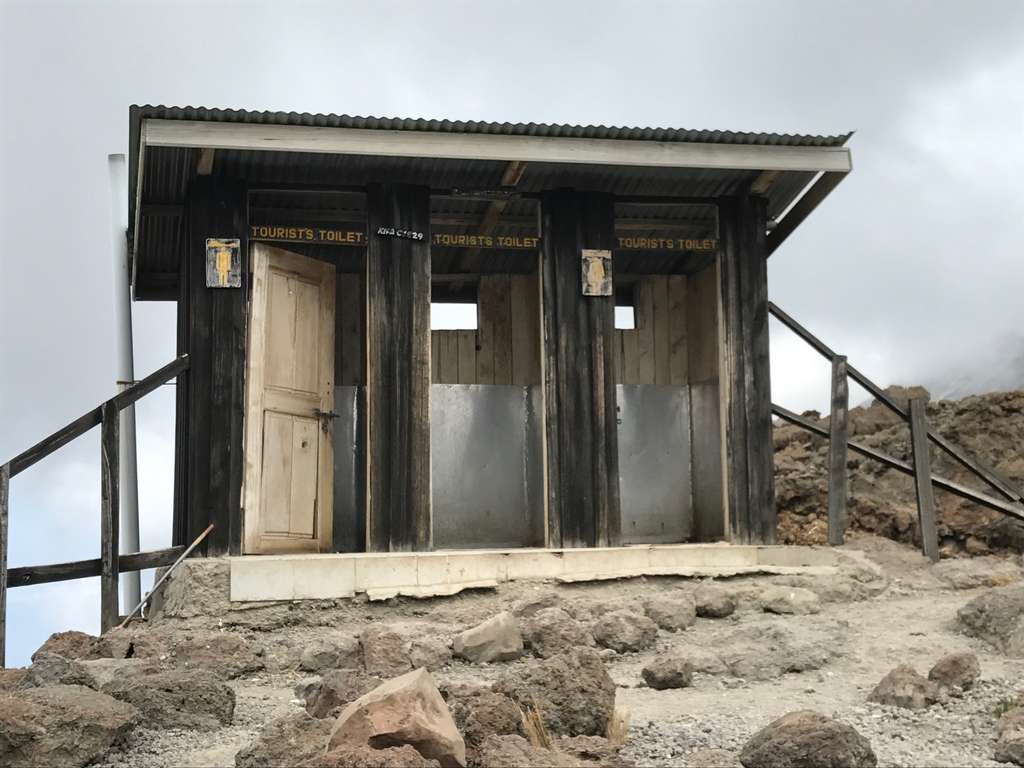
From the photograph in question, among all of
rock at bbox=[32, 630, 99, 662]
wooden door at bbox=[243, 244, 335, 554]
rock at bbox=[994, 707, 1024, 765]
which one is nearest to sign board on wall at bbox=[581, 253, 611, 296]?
wooden door at bbox=[243, 244, 335, 554]

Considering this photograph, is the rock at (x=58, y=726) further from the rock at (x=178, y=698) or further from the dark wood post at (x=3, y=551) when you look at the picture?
the dark wood post at (x=3, y=551)

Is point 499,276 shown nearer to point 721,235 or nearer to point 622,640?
point 721,235

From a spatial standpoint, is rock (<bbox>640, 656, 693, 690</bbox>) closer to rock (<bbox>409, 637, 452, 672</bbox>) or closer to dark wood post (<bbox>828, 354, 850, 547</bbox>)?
rock (<bbox>409, 637, 452, 672</bbox>)

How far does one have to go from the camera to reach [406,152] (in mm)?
11828

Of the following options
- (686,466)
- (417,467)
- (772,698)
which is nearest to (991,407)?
(686,466)

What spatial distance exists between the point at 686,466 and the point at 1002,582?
360cm

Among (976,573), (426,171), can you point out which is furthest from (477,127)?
(976,573)

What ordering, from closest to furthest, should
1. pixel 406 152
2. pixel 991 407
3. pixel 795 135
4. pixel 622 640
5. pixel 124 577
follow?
pixel 622 640 < pixel 406 152 < pixel 795 135 < pixel 124 577 < pixel 991 407

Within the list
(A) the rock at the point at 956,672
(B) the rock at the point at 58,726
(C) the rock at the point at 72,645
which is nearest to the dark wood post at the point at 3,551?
(C) the rock at the point at 72,645

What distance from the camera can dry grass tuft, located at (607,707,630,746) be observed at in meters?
6.81

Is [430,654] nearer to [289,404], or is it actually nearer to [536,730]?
[536,730]

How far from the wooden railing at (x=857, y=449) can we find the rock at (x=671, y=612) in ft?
9.53

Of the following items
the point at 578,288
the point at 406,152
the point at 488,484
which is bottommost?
the point at 488,484

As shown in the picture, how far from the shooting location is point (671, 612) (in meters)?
10.9
